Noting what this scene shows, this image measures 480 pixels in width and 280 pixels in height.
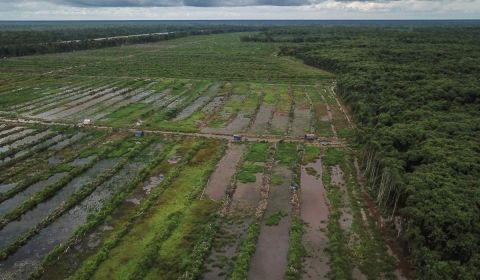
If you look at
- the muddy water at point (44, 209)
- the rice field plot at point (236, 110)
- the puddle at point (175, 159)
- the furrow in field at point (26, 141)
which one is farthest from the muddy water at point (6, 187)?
the rice field plot at point (236, 110)

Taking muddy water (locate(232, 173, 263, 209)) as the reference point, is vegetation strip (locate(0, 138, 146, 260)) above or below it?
above

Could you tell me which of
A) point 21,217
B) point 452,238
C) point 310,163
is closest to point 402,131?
point 310,163

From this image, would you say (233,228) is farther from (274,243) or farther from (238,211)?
(274,243)

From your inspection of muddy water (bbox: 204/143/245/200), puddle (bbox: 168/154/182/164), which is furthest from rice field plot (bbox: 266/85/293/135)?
puddle (bbox: 168/154/182/164)

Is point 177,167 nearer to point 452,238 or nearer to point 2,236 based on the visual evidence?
point 2,236

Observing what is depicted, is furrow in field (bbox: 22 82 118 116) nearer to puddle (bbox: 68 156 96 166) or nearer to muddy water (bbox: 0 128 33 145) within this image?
muddy water (bbox: 0 128 33 145)
